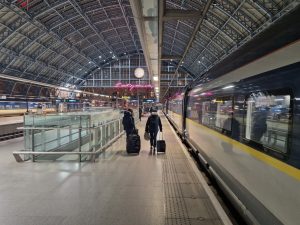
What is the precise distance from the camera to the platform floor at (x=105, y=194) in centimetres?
464

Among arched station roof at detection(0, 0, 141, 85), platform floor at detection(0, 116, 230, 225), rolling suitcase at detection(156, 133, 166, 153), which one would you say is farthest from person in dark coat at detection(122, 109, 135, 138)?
arched station roof at detection(0, 0, 141, 85)

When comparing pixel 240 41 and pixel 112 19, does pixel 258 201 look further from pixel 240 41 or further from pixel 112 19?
pixel 112 19

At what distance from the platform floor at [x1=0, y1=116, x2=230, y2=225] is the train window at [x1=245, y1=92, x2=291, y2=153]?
1.28 m

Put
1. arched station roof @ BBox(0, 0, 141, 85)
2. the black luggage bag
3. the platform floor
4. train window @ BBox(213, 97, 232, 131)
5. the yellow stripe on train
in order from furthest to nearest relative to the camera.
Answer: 1. arched station roof @ BBox(0, 0, 141, 85)
2. the black luggage bag
3. train window @ BBox(213, 97, 232, 131)
4. the platform floor
5. the yellow stripe on train

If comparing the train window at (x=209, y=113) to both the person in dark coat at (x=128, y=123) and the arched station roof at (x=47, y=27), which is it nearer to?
the person in dark coat at (x=128, y=123)

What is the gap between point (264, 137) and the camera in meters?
4.09

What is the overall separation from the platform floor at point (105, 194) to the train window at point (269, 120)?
1.28 m

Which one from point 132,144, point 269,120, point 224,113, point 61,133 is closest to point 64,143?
point 61,133

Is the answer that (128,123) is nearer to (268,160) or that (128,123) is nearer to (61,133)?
(61,133)

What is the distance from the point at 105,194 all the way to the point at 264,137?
304 cm

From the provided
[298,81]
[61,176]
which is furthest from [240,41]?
[298,81]

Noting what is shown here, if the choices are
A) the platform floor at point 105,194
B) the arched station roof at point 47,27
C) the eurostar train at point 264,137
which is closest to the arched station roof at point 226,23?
the arched station roof at point 47,27

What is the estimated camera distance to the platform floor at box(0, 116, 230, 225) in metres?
4.64

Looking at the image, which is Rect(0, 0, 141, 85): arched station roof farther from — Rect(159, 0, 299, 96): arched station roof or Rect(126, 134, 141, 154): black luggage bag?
Rect(126, 134, 141, 154): black luggage bag
